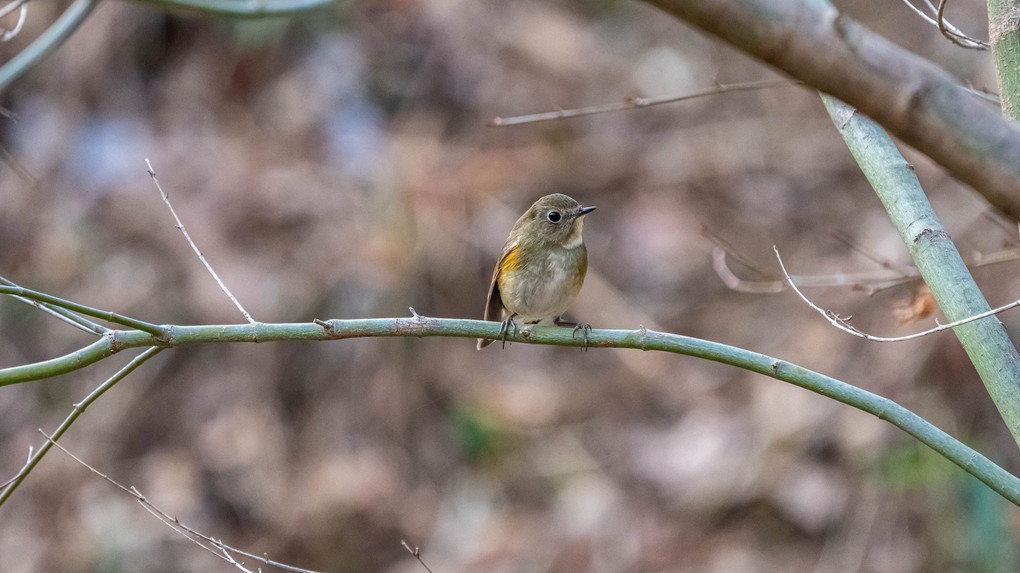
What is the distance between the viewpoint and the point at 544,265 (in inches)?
182

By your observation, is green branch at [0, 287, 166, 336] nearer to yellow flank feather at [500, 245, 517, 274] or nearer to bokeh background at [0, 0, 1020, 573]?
yellow flank feather at [500, 245, 517, 274]

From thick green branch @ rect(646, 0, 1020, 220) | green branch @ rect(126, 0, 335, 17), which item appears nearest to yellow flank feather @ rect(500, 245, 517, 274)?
green branch @ rect(126, 0, 335, 17)

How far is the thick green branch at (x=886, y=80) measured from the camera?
106cm

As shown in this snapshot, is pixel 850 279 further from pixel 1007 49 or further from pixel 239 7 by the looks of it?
pixel 239 7

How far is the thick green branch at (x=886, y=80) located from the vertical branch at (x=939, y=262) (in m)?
1.60

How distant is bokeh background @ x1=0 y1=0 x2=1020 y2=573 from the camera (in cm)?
642

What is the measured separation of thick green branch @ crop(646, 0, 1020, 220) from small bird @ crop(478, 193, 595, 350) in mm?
3359

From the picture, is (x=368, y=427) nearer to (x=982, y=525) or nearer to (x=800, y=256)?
(x=800, y=256)

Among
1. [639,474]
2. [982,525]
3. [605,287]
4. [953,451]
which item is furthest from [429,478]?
[953,451]

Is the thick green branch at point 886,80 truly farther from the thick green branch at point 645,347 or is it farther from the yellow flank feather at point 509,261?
the yellow flank feather at point 509,261

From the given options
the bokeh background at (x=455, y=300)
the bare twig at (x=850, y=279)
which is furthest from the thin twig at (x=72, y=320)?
the bokeh background at (x=455, y=300)

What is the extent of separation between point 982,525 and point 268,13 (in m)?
5.07

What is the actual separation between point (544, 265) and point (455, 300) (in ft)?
11.2

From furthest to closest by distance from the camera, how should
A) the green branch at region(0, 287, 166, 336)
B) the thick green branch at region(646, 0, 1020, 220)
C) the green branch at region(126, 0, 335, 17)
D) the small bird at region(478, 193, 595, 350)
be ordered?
the small bird at region(478, 193, 595, 350) < the green branch at region(126, 0, 335, 17) < the green branch at region(0, 287, 166, 336) < the thick green branch at region(646, 0, 1020, 220)
